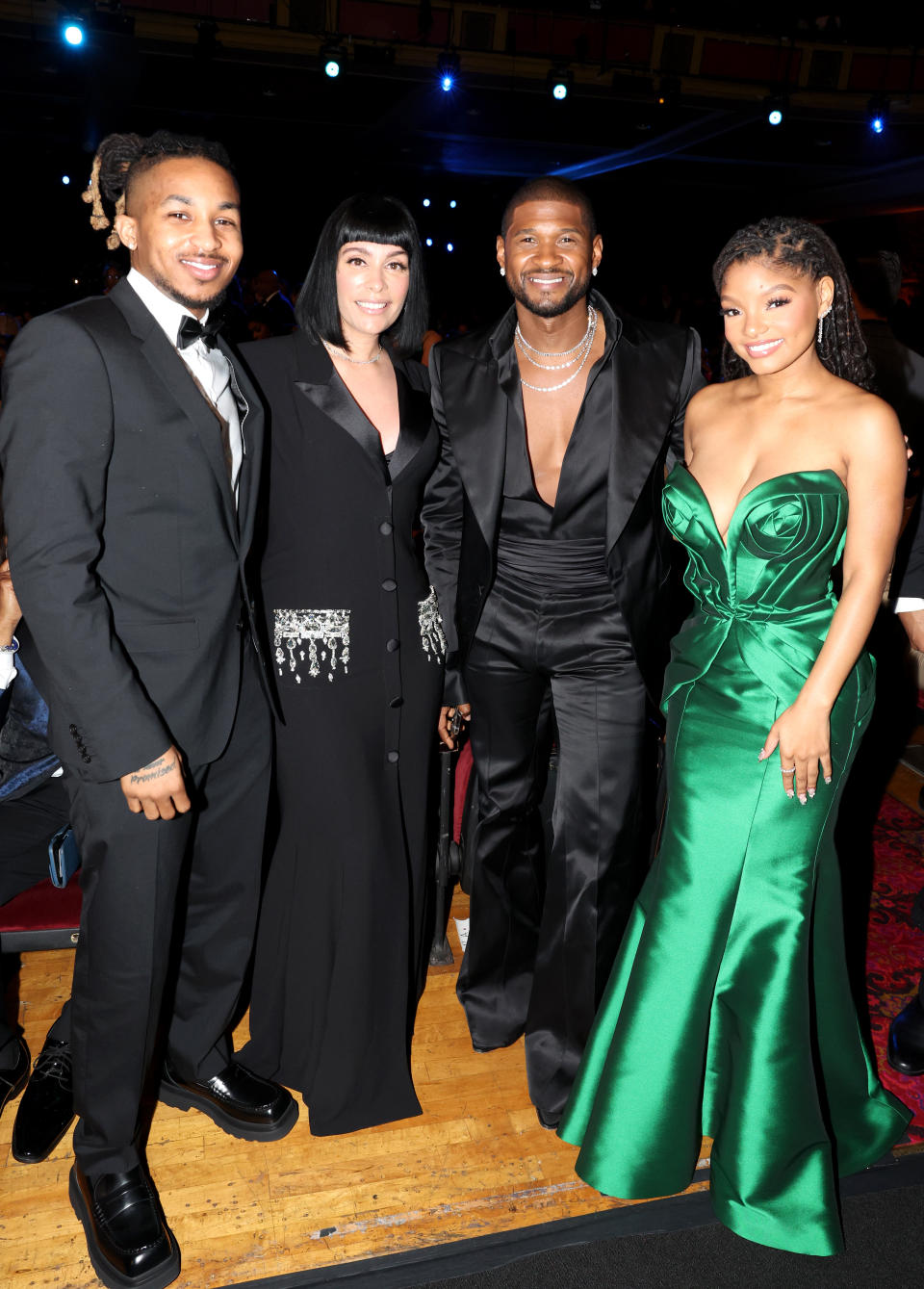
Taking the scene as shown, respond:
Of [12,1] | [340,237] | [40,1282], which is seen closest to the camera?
[40,1282]

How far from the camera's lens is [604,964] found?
2443 mm

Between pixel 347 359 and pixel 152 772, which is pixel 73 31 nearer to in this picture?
pixel 347 359

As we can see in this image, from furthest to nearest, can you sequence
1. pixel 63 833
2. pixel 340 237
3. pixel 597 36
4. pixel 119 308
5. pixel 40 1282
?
pixel 597 36
pixel 63 833
pixel 340 237
pixel 40 1282
pixel 119 308

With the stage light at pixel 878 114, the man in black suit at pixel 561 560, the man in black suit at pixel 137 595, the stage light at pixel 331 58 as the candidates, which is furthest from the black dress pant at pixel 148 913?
the stage light at pixel 878 114

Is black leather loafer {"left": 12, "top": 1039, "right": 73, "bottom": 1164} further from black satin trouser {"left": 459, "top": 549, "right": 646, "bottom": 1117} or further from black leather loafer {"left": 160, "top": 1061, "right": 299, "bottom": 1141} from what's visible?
black satin trouser {"left": 459, "top": 549, "right": 646, "bottom": 1117}

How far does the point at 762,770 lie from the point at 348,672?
874mm

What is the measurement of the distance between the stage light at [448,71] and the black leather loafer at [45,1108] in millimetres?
12238

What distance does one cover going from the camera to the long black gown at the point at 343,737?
2.10 m

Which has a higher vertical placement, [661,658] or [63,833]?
[661,658]

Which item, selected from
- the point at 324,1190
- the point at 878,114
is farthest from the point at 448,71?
the point at 324,1190

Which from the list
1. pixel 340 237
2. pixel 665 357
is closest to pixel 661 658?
pixel 665 357

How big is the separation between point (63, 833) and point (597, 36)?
1424cm

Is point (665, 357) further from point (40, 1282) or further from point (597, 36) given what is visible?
point (597, 36)

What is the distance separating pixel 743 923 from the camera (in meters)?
2.05
